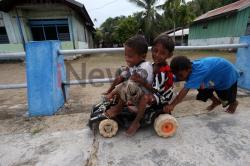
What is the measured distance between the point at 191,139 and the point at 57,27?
1293 centimetres

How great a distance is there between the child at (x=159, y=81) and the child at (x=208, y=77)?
0.11 meters

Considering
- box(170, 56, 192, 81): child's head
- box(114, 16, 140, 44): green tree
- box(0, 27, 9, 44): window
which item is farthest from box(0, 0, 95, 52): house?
box(170, 56, 192, 81): child's head

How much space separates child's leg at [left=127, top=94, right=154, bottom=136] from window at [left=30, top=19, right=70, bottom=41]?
12354 millimetres

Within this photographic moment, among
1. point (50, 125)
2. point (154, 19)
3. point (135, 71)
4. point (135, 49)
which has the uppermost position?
point (154, 19)

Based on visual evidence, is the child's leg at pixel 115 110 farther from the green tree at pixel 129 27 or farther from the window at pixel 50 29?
the green tree at pixel 129 27

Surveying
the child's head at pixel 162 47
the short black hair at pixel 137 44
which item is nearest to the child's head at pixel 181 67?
the child's head at pixel 162 47

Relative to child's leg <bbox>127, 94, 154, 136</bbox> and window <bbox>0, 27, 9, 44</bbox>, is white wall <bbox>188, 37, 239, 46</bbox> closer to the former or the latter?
child's leg <bbox>127, 94, 154, 136</bbox>

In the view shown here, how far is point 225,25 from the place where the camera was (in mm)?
15719

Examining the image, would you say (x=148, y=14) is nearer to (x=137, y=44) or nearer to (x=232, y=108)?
(x=232, y=108)

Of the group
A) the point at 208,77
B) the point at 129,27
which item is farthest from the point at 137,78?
the point at 129,27

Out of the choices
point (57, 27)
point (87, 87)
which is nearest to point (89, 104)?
point (87, 87)

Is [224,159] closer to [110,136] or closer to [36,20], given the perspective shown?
[110,136]

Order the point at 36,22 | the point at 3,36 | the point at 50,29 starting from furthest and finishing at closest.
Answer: the point at 50,29
the point at 36,22
the point at 3,36

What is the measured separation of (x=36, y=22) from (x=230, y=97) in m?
13.2
